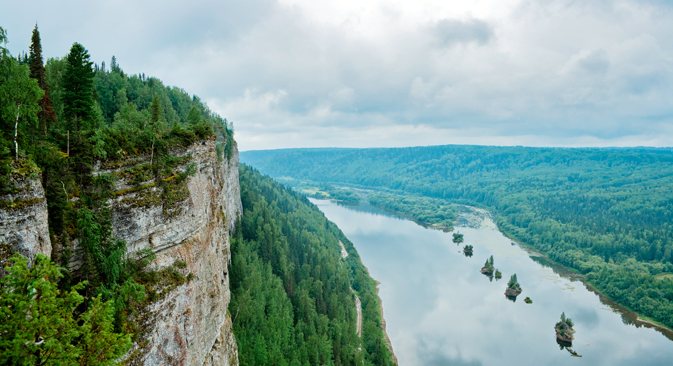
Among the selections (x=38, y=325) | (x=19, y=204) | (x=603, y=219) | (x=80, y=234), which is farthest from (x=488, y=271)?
(x=603, y=219)

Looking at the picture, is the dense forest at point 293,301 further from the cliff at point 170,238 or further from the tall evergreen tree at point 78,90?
the tall evergreen tree at point 78,90

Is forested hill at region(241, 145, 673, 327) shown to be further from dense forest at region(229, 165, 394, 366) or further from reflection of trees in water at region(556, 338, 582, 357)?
dense forest at region(229, 165, 394, 366)

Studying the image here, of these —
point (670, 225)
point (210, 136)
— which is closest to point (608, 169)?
point (670, 225)

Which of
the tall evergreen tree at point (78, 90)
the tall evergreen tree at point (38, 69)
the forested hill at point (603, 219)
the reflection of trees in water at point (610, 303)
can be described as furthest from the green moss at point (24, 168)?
the forested hill at point (603, 219)

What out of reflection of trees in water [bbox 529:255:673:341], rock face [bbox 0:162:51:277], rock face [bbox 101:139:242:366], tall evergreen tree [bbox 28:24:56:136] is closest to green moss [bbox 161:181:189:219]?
rock face [bbox 101:139:242:366]

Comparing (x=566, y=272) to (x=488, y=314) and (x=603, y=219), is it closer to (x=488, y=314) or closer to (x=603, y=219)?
(x=488, y=314)

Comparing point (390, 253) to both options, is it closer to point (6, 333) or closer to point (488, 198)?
point (6, 333)
